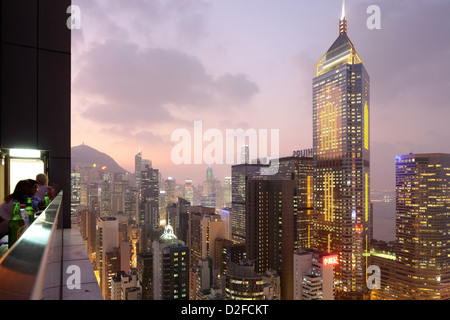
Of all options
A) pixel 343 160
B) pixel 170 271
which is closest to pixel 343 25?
pixel 343 160

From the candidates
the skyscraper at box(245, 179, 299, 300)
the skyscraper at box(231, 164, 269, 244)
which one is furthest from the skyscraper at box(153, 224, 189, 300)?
the skyscraper at box(231, 164, 269, 244)

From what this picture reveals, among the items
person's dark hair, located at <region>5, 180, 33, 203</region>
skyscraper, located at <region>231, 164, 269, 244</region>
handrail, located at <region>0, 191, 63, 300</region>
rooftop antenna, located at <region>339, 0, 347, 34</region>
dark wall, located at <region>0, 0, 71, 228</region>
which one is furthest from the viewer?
rooftop antenna, located at <region>339, 0, 347, 34</region>

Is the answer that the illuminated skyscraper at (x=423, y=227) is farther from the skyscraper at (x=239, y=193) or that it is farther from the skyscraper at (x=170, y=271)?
the skyscraper at (x=170, y=271)

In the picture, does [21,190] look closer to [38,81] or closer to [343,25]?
[38,81]

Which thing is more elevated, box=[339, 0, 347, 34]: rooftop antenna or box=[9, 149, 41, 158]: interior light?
box=[339, 0, 347, 34]: rooftop antenna

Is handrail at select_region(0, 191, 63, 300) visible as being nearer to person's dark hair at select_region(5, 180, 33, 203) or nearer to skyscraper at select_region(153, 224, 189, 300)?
person's dark hair at select_region(5, 180, 33, 203)

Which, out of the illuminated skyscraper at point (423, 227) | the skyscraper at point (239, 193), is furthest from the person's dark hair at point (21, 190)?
the skyscraper at point (239, 193)
